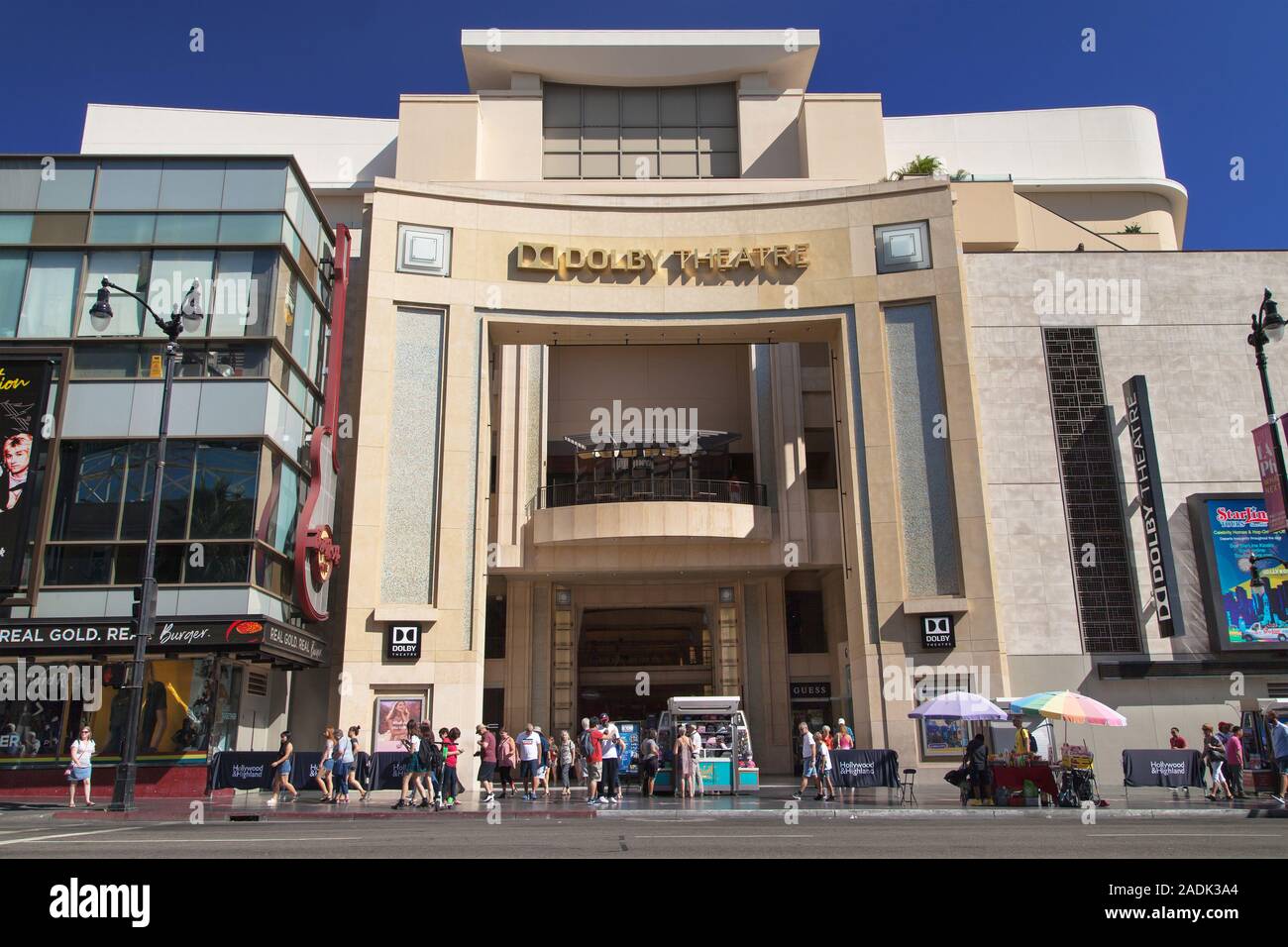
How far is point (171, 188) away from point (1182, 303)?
32.7m

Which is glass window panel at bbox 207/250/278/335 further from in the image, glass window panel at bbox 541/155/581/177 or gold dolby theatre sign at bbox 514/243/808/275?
glass window panel at bbox 541/155/581/177

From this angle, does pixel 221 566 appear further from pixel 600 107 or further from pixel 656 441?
pixel 600 107

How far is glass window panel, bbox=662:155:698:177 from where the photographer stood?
4003 centimetres

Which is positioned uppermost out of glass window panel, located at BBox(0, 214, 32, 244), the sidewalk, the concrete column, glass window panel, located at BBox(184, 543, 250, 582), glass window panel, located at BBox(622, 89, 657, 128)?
glass window panel, located at BBox(622, 89, 657, 128)

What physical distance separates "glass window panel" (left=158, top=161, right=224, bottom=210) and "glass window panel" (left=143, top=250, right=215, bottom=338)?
146cm

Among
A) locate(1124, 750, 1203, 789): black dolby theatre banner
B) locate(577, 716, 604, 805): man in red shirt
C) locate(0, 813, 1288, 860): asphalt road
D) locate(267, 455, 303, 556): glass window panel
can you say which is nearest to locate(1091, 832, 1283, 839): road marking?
locate(0, 813, 1288, 860): asphalt road

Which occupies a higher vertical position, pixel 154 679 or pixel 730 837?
pixel 154 679

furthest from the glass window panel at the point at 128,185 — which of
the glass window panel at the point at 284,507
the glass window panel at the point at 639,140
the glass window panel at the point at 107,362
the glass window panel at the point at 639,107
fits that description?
the glass window panel at the point at 639,107

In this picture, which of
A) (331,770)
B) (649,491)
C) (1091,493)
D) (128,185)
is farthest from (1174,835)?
(128,185)

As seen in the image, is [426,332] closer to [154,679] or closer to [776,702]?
[154,679]

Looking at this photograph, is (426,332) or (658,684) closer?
(426,332)
